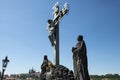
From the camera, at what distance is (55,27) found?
17.0m

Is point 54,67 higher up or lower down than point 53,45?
lower down

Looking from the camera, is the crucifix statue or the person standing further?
the crucifix statue

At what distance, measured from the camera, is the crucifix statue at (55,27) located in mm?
16164

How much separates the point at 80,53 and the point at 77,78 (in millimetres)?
1158

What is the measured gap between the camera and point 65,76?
12656mm

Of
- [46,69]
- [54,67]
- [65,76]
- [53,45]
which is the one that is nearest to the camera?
[65,76]

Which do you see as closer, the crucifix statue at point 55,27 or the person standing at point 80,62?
the person standing at point 80,62

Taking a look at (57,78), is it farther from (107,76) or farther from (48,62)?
(107,76)

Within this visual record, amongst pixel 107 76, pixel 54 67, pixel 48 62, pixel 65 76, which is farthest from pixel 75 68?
pixel 107 76

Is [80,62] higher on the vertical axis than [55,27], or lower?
lower

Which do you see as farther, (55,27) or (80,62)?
(55,27)

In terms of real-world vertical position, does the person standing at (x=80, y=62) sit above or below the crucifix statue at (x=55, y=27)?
below

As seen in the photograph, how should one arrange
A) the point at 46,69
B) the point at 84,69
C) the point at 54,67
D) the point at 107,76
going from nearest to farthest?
1. the point at 84,69
2. the point at 54,67
3. the point at 46,69
4. the point at 107,76

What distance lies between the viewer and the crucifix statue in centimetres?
1616
